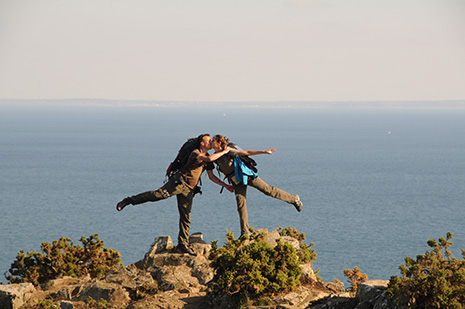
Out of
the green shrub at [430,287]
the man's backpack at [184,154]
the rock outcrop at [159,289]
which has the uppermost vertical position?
the man's backpack at [184,154]

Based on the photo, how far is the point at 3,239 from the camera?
288ft

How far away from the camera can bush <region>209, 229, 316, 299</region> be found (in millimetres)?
13250

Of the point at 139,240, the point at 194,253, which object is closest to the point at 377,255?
the point at 139,240

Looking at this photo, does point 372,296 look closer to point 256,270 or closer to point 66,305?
point 256,270

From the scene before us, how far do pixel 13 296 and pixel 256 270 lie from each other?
6.16m

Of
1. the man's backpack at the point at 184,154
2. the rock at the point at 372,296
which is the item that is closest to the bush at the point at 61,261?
the man's backpack at the point at 184,154

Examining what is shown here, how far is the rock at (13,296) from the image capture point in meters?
→ 14.5

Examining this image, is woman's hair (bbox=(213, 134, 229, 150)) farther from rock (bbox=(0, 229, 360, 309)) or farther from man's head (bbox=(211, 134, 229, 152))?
rock (bbox=(0, 229, 360, 309))

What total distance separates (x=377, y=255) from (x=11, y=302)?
242 feet

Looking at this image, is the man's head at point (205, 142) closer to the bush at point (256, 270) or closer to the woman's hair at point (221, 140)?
the woman's hair at point (221, 140)

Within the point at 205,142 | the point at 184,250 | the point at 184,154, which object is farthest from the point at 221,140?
the point at 184,250

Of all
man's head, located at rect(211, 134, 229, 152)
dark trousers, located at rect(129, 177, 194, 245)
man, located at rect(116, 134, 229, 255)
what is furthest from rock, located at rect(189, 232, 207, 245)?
man's head, located at rect(211, 134, 229, 152)

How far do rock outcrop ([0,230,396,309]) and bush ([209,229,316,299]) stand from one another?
309 millimetres

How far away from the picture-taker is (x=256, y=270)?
13.4 meters
